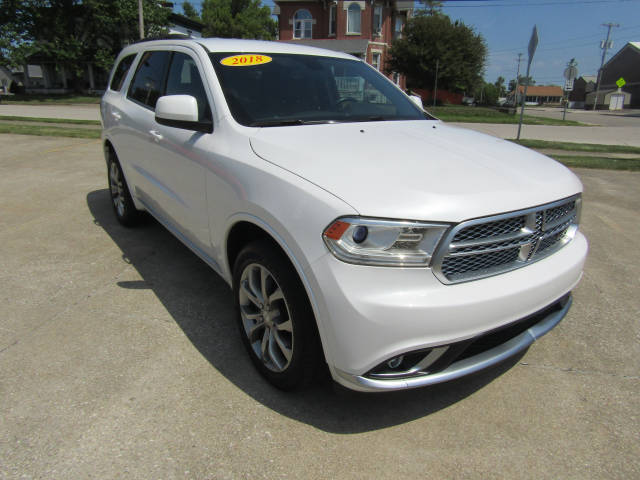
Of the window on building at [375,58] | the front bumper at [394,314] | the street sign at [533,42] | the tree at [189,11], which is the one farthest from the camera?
the tree at [189,11]

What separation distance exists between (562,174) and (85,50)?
→ 35.8m

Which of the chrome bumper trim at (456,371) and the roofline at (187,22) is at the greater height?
the roofline at (187,22)

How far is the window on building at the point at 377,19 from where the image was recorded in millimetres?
37094

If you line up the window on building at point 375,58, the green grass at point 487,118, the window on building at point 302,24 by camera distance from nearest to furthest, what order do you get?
the green grass at point 487,118 < the window on building at point 302,24 < the window on building at point 375,58

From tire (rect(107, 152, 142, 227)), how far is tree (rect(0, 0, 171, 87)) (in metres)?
29.4

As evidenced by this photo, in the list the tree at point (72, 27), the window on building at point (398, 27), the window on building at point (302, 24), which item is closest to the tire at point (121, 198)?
the tree at point (72, 27)

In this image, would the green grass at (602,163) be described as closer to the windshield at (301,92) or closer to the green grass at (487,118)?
the windshield at (301,92)

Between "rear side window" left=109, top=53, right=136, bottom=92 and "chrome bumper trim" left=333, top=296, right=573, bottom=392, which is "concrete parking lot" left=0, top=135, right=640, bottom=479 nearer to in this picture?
"chrome bumper trim" left=333, top=296, right=573, bottom=392

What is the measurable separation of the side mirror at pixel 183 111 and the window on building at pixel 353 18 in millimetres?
37358

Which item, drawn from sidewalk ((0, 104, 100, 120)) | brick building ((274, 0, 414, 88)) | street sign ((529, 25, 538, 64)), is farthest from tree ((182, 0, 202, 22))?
street sign ((529, 25, 538, 64))

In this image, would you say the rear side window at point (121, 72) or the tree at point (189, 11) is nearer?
the rear side window at point (121, 72)

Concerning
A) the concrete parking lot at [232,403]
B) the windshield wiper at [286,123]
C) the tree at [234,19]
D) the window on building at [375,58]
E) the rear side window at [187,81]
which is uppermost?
the tree at [234,19]

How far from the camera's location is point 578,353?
2840 millimetres

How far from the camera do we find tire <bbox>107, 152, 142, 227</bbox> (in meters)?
4.64
